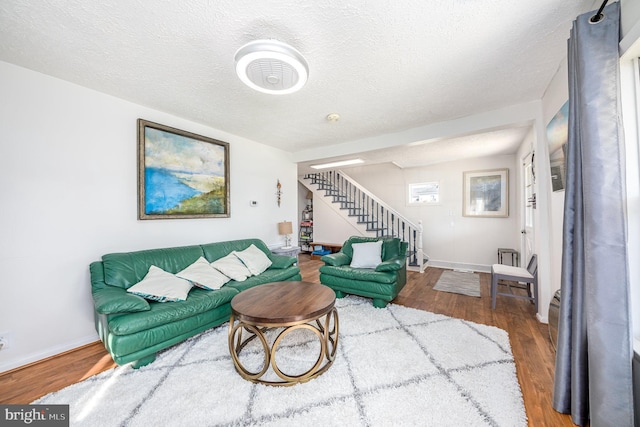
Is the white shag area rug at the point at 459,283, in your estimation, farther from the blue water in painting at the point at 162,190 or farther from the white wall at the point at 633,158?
the blue water in painting at the point at 162,190

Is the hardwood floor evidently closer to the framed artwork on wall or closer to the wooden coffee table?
the wooden coffee table

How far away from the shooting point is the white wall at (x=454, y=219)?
4824 millimetres

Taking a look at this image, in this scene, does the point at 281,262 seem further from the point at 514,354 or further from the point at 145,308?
the point at 514,354

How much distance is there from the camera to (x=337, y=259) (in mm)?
3564

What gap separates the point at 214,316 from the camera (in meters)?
2.34

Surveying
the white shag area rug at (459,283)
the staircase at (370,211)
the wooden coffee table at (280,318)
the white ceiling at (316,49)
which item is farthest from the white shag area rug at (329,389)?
the staircase at (370,211)

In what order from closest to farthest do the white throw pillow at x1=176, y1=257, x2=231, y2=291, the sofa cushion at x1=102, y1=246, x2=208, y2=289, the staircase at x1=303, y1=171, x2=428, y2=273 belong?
1. the sofa cushion at x1=102, y1=246, x2=208, y2=289
2. the white throw pillow at x1=176, y1=257, x2=231, y2=291
3. the staircase at x1=303, y1=171, x2=428, y2=273

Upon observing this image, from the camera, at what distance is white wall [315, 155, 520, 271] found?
15.8 ft

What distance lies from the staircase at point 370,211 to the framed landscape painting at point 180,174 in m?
3.50

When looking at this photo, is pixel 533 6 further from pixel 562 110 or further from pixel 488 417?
pixel 488 417

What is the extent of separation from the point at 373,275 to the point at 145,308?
7.81 feet

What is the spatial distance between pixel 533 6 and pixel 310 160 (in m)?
3.52

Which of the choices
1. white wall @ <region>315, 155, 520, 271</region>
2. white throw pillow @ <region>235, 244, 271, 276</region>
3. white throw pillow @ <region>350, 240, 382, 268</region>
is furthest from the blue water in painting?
white wall @ <region>315, 155, 520, 271</region>

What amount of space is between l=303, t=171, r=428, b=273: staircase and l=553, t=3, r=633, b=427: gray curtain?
375 centimetres
